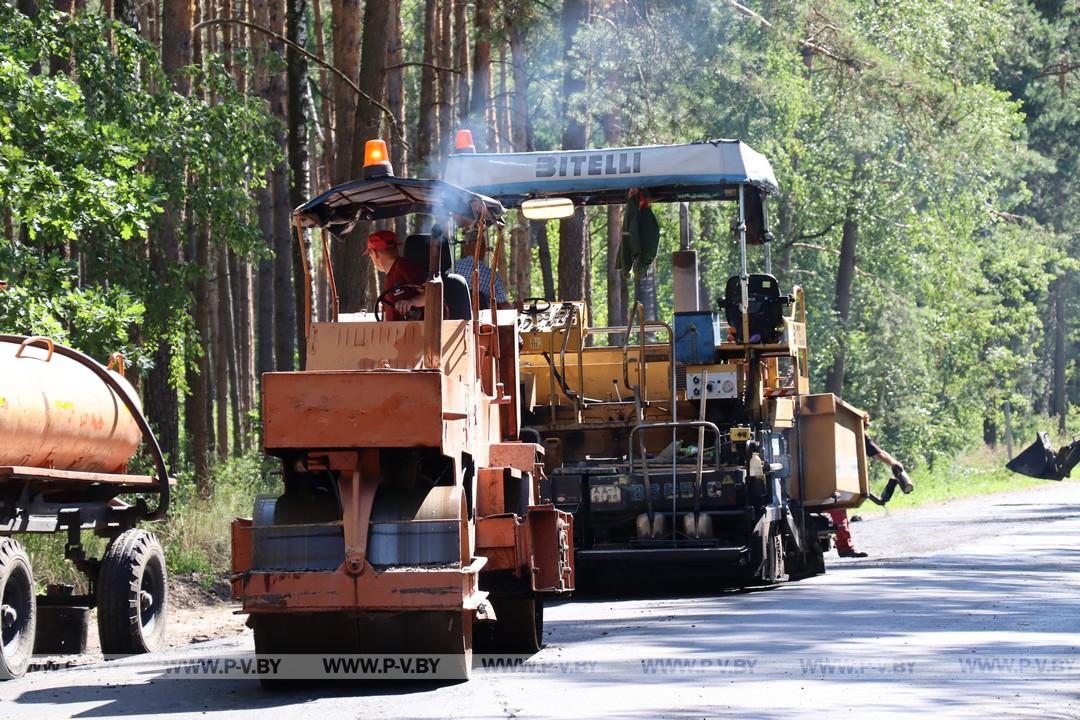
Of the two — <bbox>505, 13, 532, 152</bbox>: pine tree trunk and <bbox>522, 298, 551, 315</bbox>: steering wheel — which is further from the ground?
<bbox>505, 13, 532, 152</bbox>: pine tree trunk

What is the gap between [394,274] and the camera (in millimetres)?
11000

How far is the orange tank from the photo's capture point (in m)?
11.2

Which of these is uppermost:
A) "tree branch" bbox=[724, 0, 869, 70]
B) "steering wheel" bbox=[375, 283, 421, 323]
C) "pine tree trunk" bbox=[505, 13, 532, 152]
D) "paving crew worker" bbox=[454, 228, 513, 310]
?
"tree branch" bbox=[724, 0, 869, 70]

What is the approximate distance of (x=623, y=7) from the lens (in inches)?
1104

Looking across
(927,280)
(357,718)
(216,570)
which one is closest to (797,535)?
(216,570)

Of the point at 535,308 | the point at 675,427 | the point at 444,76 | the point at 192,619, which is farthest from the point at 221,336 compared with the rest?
the point at 675,427

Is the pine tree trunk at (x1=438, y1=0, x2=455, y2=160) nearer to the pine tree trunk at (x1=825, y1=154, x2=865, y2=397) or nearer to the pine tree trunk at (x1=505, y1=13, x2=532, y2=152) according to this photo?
the pine tree trunk at (x1=505, y1=13, x2=532, y2=152)

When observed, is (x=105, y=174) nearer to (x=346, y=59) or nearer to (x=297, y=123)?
(x=297, y=123)

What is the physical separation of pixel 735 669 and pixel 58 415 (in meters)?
4.90

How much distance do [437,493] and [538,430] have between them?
6.61 meters

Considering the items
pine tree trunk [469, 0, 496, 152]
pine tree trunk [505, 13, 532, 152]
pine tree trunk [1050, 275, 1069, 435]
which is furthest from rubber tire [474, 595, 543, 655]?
pine tree trunk [1050, 275, 1069, 435]

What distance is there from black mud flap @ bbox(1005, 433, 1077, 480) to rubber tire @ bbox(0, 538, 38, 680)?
27.3m

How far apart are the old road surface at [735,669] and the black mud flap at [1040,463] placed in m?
19.9

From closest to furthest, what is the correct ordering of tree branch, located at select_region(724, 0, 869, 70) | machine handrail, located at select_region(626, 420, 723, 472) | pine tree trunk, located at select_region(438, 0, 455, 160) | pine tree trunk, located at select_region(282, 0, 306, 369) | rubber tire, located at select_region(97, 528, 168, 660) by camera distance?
1. rubber tire, located at select_region(97, 528, 168, 660)
2. machine handrail, located at select_region(626, 420, 723, 472)
3. pine tree trunk, located at select_region(282, 0, 306, 369)
4. tree branch, located at select_region(724, 0, 869, 70)
5. pine tree trunk, located at select_region(438, 0, 455, 160)
